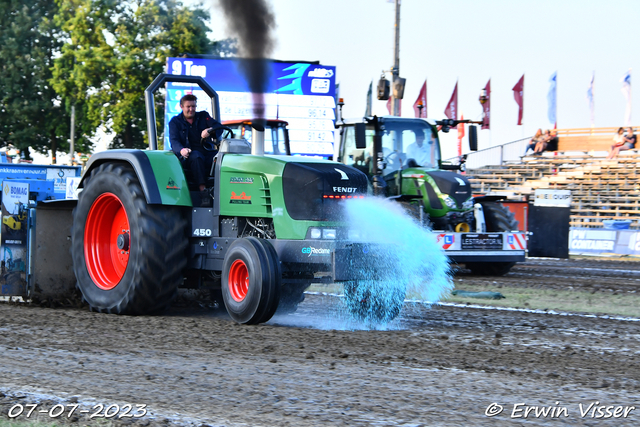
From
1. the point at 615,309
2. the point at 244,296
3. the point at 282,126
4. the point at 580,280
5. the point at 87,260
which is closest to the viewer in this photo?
the point at 244,296

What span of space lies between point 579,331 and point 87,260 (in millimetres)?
4634

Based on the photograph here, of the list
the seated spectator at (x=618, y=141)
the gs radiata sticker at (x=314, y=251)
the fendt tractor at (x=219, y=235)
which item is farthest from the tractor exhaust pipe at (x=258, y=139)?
the seated spectator at (x=618, y=141)

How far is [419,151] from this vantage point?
46.6ft

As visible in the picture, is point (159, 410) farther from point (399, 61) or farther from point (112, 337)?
point (399, 61)

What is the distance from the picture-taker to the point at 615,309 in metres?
9.09

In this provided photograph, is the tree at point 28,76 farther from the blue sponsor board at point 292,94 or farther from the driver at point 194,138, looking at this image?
the driver at point 194,138

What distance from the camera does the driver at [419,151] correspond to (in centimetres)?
1417

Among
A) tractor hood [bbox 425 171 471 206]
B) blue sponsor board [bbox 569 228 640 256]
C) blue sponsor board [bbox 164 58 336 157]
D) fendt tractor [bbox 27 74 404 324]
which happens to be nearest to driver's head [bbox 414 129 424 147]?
tractor hood [bbox 425 171 471 206]

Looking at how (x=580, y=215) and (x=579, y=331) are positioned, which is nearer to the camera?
(x=579, y=331)

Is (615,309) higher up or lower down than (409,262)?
lower down

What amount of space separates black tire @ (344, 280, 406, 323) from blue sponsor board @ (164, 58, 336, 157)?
16.5 metres

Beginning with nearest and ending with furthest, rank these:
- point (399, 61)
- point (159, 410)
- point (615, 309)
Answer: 1. point (159, 410)
2. point (615, 309)
3. point (399, 61)

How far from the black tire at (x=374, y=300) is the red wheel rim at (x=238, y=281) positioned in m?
0.91

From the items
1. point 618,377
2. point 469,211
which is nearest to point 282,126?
point 469,211
